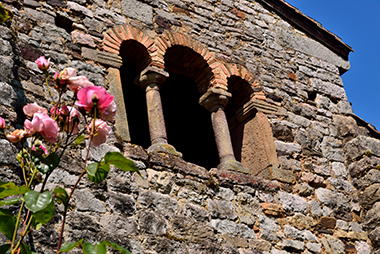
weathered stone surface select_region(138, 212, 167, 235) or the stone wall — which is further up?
the stone wall

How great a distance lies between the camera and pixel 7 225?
1888 mm

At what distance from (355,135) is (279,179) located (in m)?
1.14

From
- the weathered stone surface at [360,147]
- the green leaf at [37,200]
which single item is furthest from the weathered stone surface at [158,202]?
the weathered stone surface at [360,147]

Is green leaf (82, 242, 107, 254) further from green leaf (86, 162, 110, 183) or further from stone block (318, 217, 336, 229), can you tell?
stone block (318, 217, 336, 229)

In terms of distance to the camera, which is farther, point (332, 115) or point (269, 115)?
point (332, 115)

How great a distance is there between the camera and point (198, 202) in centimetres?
396

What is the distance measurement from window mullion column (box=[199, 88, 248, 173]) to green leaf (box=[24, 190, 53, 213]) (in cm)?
275

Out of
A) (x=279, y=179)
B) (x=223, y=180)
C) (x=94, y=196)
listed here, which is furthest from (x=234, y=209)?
(x=94, y=196)

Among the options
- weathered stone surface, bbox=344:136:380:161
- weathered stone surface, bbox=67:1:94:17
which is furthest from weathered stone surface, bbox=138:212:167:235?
weathered stone surface, bbox=344:136:380:161

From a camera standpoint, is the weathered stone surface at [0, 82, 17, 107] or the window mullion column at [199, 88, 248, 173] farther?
the window mullion column at [199, 88, 248, 173]

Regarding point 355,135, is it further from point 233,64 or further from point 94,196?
point 94,196

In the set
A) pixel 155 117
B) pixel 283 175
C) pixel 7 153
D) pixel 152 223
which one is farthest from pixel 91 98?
pixel 283 175

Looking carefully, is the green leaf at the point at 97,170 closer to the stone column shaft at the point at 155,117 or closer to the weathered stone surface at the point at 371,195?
the stone column shaft at the point at 155,117

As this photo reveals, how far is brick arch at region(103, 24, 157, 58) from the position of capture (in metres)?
4.43
